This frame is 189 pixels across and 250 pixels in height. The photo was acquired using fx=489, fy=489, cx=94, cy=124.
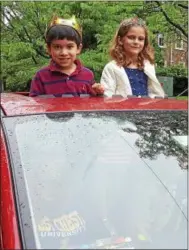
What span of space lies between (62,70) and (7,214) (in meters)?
1.72

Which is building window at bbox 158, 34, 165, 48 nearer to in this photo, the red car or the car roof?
the car roof

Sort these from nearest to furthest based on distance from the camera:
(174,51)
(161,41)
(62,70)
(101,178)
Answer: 1. (101,178)
2. (62,70)
3. (161,41)
4. (174,51)

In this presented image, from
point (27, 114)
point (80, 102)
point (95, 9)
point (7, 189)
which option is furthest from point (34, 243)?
point (95, 9)

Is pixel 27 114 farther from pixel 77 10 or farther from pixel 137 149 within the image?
pixel 77 10

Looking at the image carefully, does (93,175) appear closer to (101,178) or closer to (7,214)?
(101,178)

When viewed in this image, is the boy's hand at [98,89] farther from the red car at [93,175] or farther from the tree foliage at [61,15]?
the tree foliage at [61,15]

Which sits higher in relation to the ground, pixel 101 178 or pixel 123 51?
pixel 123 51

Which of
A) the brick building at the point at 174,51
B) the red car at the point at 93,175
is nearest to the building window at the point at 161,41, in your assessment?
the brick building at the point at 174,51

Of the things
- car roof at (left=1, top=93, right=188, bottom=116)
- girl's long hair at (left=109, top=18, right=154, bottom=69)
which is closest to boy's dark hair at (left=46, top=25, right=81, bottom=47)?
girl's long hair at (left=109, top=18, right=154, bottom=69)

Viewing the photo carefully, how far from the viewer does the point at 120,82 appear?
329 centimetres

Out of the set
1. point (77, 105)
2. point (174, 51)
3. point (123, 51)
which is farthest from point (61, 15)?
point (174, 51)

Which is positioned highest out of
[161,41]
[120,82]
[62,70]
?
[62,70]

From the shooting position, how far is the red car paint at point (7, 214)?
1459mm

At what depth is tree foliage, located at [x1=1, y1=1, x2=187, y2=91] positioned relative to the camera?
11.7 metres
